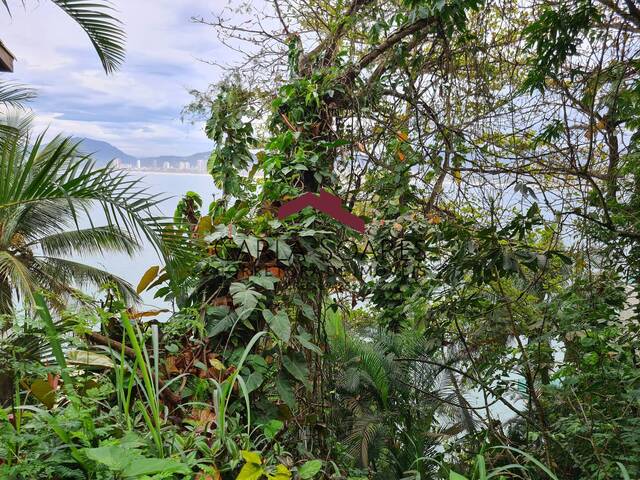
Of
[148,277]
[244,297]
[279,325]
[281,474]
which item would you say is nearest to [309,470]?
[281,474]

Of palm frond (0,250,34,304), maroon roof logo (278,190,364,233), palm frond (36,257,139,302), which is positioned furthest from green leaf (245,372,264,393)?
palm frond (36,257,139,302)

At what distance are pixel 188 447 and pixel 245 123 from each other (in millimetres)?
1863

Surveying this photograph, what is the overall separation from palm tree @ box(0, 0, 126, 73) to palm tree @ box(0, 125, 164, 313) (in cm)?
58

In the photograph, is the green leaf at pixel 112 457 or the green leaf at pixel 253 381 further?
the green leaf at pixel 253 381

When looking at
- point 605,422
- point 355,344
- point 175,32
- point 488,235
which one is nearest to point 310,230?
Result: point 488,235

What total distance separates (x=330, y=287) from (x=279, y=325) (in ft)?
2.50

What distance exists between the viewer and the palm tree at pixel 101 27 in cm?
268

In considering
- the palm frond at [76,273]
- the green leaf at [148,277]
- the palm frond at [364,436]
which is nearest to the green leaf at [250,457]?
the green leaf at [148,277]

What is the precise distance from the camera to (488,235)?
185 cm

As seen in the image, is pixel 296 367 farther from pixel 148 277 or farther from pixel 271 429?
pixel 148 277

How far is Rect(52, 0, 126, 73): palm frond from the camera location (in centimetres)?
268

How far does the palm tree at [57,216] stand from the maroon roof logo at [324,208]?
0.49 meters

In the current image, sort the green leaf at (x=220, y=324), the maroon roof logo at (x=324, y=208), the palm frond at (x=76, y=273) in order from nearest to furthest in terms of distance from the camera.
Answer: the green leaf at (x=220, y=324) → the maroon roof logo at (x=324, y=208) → the palm frond at (x=76, y=273)

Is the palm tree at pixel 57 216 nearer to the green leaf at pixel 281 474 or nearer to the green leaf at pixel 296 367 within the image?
the green leaf at pixel 296 367
